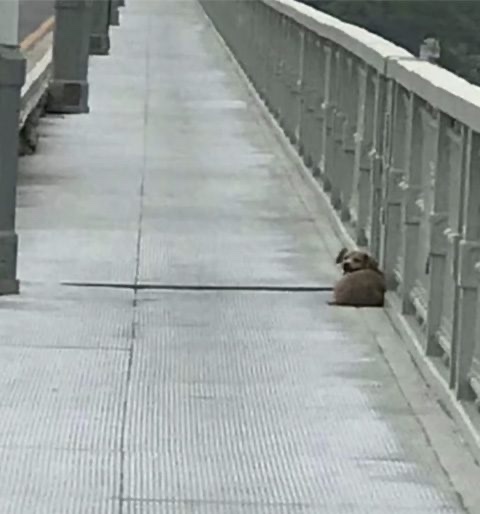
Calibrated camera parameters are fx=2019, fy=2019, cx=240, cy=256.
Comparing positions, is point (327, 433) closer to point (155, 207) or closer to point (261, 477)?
point (261, 477)

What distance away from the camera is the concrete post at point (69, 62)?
69.3 feet

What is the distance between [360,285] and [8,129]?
2.01 meters

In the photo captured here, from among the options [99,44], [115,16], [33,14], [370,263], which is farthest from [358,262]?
[33,14]

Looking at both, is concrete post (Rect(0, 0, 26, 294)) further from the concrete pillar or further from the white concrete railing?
the concrete pillar

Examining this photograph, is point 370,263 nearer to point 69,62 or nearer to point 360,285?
point 360,285

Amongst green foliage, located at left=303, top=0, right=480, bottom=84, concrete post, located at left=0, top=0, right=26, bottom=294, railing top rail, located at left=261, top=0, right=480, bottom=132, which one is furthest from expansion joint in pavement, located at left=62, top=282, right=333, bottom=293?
green foliage, located at left=303, top=0, right=480, bottom=84

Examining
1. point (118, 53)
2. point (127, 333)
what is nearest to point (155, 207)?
point (127, 333)

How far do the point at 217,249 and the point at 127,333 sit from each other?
286cm

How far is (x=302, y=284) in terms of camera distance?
1118 centimetres

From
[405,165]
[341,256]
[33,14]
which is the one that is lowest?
[33,14]

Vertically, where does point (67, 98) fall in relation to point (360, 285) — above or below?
below

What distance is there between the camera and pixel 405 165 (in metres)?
10.3

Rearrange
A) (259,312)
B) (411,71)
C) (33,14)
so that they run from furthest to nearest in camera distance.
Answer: (33,14) → (259,312) → (411,71)

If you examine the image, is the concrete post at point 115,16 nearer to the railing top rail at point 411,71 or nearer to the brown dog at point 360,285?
the railing top rail at point 411,71
